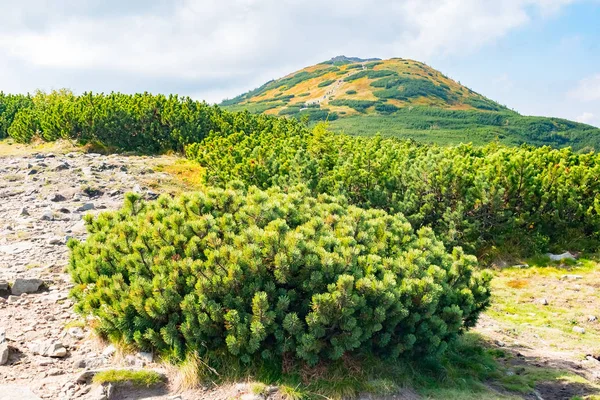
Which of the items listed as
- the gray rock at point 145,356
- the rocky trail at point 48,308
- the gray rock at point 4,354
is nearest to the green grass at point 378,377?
the rocky trail at point 48,308

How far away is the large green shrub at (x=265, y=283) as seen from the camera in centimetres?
509

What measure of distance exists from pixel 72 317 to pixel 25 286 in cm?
107

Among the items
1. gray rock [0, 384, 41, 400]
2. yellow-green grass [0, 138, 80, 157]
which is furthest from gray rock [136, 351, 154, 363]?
yellow-green grass [0, 138, 80, 157]

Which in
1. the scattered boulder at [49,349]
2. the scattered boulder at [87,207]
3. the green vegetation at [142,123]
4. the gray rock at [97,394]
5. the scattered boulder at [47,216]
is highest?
the green vegetation at [142,123]

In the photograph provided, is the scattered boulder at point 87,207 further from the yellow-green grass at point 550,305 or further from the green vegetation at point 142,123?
the green vegetation at point 142,123

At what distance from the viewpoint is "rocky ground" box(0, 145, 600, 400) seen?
17.0ft

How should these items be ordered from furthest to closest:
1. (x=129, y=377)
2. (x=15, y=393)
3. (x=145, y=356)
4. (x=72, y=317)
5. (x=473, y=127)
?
(x=473, y=127)
(x=72, y=317)
(x=145, y=356)
(x=129, y=377)
(x=15, y=393)

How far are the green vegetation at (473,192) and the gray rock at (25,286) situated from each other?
5891mm

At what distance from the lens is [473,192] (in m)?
12.4

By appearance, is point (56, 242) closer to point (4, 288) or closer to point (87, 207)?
point (4, 288)

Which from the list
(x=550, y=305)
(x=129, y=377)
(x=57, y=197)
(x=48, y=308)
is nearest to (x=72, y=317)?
(x=48, y=308)

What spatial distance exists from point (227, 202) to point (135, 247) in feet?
3.99

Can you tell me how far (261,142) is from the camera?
16.1 meters

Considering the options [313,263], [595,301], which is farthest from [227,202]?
[595,301]
